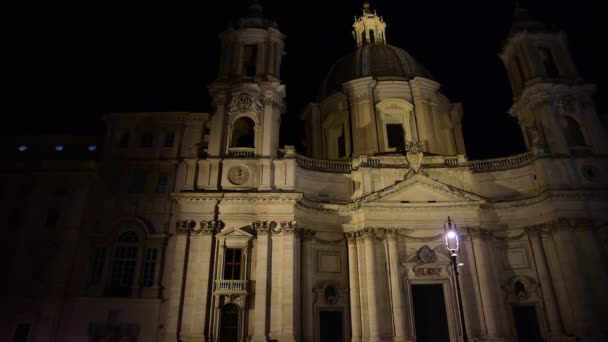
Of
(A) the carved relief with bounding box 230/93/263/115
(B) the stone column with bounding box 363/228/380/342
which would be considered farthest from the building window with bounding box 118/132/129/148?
(B) the stone column with bounding box 363/228/380/342

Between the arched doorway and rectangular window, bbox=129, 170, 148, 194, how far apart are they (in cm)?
1008

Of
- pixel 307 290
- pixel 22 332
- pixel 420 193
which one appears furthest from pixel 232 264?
pixel 420 193

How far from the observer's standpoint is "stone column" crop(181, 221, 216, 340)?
79.3ft

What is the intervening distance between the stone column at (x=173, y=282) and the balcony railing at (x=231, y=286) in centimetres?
238

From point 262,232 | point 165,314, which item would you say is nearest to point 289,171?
point 262,232

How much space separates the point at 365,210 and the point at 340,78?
17.0 meters

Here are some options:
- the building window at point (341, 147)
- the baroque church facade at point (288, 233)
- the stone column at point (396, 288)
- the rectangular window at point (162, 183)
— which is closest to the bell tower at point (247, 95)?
the baroque church facade at point (288, 233)

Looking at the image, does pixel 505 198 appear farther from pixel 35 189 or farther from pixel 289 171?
pixel 35 189

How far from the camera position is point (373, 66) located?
1570 inches

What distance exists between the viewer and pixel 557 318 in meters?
26.5

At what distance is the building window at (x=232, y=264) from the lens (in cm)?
2630

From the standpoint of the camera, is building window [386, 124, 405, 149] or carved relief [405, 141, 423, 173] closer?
carved relief [405, 141, 423, 173]

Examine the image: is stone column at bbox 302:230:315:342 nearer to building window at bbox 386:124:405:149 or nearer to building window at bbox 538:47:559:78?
building window at bbox 386:124:405:149

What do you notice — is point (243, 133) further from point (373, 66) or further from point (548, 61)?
point (548, 61)
